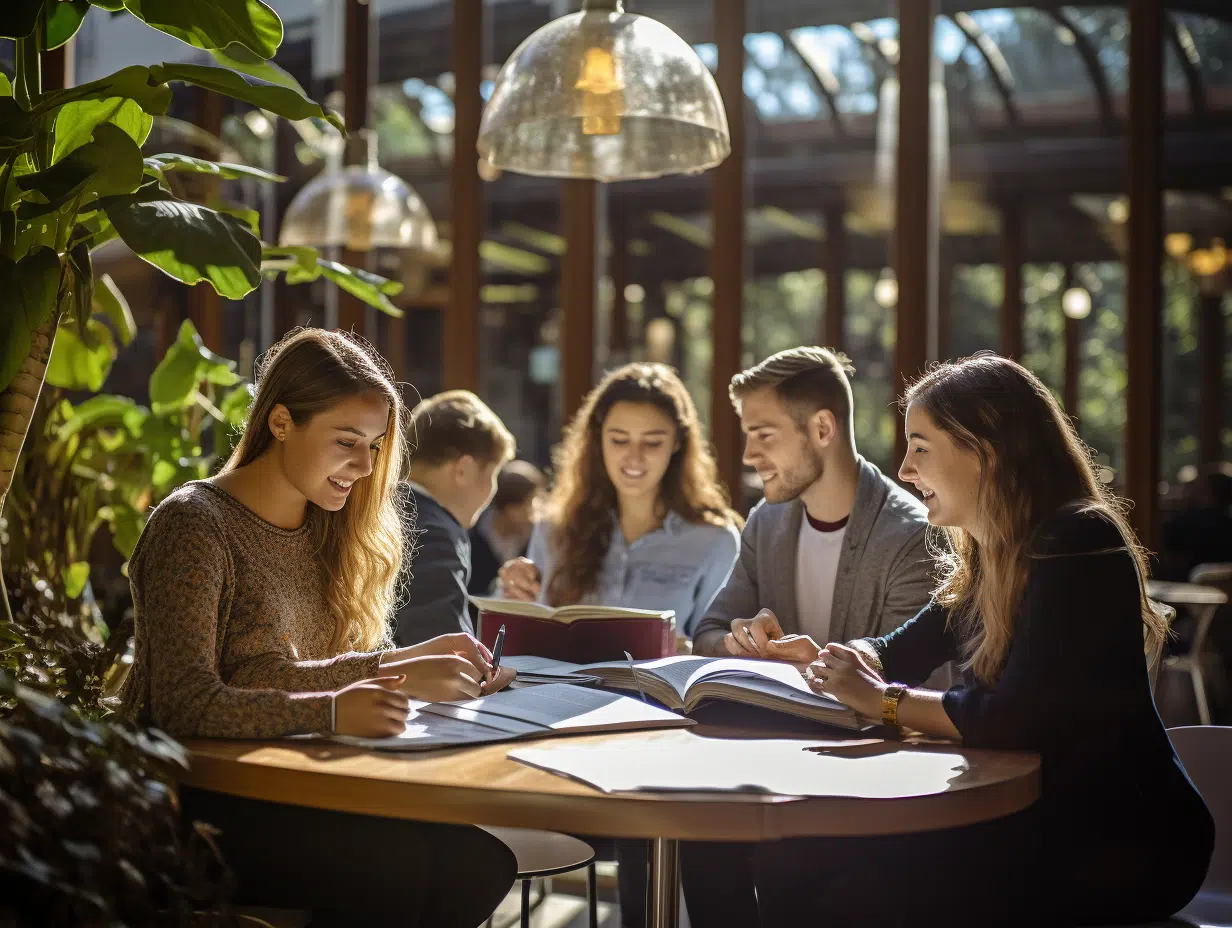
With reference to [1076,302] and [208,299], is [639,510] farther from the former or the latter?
[1076,302]

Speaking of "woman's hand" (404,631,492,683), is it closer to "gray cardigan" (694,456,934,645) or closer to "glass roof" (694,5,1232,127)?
"gray cardigan" (694,456,934,645)

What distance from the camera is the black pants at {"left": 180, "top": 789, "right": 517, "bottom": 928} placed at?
1756 millimetres

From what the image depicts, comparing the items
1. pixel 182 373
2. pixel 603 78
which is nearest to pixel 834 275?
pixel 182 373

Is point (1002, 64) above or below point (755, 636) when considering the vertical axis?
above

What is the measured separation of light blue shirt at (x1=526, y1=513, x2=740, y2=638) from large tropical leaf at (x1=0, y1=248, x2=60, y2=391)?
1742 mm

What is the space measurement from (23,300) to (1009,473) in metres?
1.49

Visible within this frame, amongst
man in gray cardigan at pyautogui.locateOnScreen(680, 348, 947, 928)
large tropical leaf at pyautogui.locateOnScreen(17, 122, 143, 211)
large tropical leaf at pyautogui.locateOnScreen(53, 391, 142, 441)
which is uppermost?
large tropical leaf at pyautogui.locateOnScreen(17, 122, 143, 211)

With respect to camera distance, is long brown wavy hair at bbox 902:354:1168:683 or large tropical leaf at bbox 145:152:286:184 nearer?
long brown wavy hair at bbox 902:354:1168:683

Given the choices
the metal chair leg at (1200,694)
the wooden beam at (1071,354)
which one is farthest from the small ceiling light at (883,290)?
the metal chair leg at (1200,694)

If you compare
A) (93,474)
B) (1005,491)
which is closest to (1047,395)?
(1005,491)

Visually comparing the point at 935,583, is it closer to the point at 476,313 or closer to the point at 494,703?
the point at 494,703

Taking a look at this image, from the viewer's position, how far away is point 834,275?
9.50 metres

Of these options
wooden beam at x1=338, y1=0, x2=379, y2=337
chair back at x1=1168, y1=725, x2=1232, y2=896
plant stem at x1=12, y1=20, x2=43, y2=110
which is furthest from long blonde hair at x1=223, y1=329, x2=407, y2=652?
wooden beam at x1=338, y1=0, x2=379, y2=337

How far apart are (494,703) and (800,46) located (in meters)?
5.00
